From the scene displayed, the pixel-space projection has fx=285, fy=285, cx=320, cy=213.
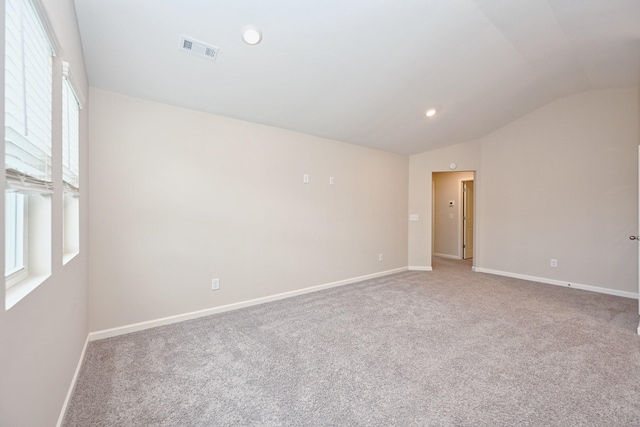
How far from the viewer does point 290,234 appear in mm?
3836

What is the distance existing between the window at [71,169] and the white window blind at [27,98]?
0.46 metres

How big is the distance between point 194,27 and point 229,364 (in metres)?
2.56

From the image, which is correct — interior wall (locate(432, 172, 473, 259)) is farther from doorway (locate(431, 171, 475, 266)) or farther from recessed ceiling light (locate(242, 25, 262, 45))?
recessed ceiling light (locate(242, 25, 262, 45))

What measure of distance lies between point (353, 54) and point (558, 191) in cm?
407

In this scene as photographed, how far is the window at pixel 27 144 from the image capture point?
1.02m

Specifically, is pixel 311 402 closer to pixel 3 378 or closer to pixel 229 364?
pixel 229 364

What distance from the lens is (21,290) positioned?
44.4 inches

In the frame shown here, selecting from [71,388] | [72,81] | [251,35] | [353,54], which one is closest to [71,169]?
[72,81]

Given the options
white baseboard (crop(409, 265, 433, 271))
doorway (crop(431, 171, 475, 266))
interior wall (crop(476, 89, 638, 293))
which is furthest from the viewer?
doorway (crop(431, 171, 475, 266))

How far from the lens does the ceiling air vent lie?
223 centimetres

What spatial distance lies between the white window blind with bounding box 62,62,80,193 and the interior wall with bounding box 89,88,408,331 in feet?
1.66

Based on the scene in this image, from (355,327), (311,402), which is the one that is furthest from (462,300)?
(311,402)

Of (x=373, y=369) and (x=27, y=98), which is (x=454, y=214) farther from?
(x=27, y=98)

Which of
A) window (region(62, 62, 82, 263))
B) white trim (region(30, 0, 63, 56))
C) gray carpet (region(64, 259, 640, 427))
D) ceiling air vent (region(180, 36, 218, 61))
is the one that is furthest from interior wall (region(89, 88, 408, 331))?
white trim (region(30, 0, 63, 56))
